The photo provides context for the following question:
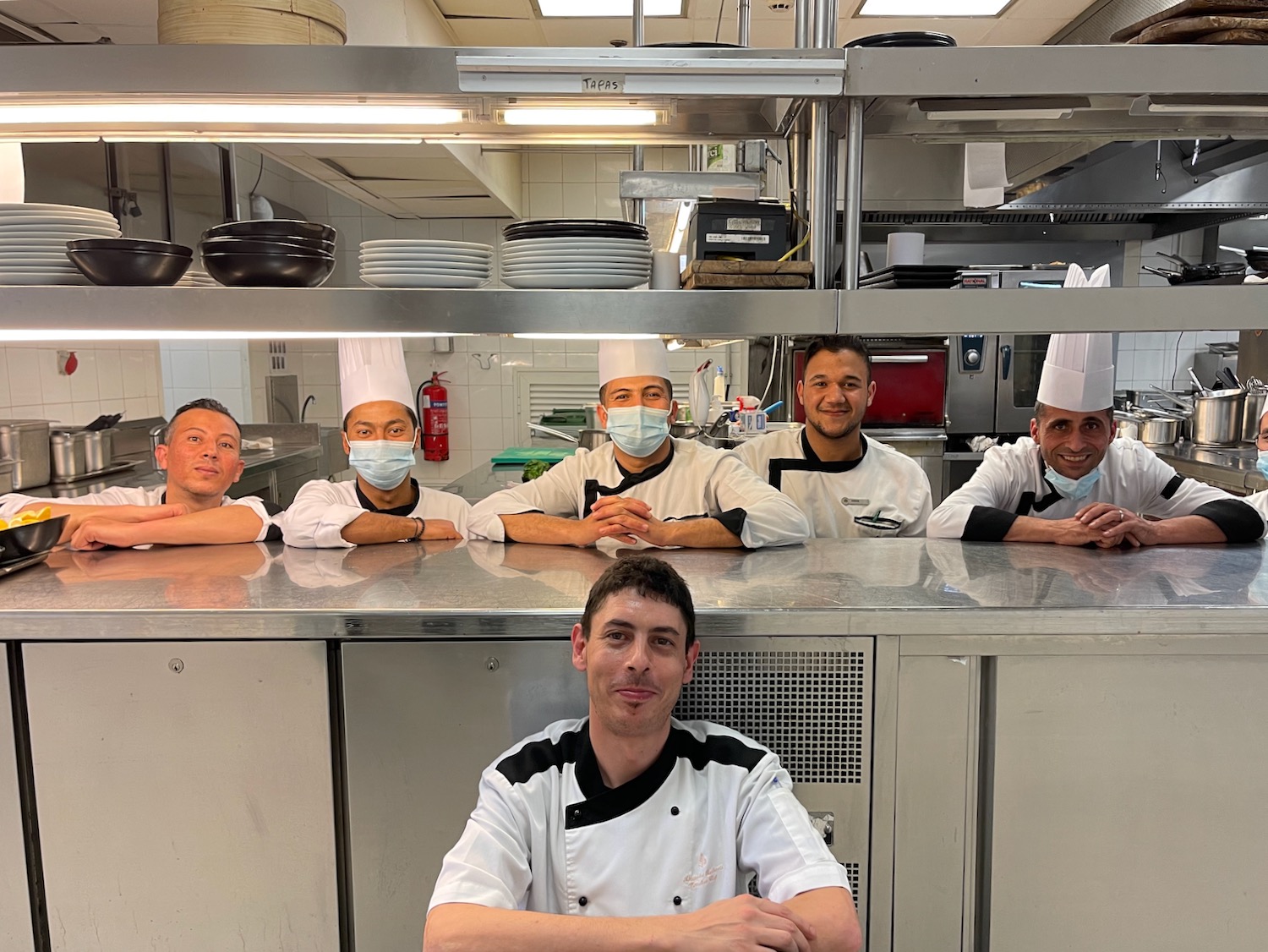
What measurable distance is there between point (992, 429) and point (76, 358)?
5308mm

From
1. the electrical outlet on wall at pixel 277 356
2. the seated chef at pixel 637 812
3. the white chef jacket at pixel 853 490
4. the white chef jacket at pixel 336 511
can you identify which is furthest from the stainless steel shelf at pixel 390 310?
the electrical outlet on wall at pixel 277 356

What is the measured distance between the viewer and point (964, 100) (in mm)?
1846

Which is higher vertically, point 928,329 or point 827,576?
point 928,329

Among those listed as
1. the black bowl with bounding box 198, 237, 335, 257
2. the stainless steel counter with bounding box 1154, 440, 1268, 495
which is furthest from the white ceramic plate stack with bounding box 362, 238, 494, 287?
the stainless steel counter with bounding box 1154, 440, 1268, 495

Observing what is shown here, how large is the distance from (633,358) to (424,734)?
1280mm

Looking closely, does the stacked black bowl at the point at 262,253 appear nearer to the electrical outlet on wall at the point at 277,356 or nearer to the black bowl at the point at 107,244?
the black bowl at the point at 107,244

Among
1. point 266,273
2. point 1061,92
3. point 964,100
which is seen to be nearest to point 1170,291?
point 1061,92

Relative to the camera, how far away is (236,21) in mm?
1763

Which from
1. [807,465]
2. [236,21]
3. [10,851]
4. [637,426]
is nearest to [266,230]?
[236,21]

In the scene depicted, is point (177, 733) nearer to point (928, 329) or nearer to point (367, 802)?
point (367, 802)

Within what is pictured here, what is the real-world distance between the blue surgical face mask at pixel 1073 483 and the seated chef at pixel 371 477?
1.77 m

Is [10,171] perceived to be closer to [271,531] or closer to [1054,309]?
[271,531]

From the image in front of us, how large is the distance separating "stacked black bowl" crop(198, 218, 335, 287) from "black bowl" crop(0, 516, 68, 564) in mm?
768

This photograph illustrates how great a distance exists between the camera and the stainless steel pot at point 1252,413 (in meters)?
4.46
